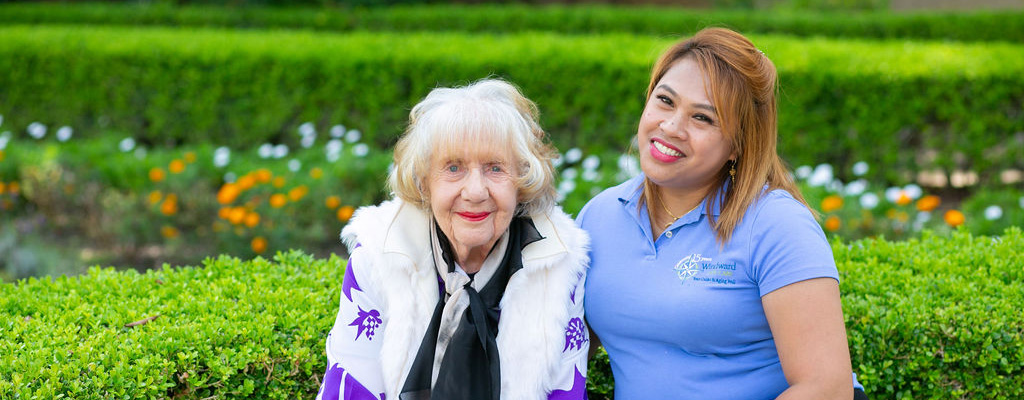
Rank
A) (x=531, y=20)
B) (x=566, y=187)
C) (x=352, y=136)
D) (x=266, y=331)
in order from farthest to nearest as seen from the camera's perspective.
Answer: (x=531, y=20)
(x=352, y=136)
(x=566, y=187)
(x=266, y=331)

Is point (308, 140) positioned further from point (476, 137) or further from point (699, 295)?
point (699, 295)

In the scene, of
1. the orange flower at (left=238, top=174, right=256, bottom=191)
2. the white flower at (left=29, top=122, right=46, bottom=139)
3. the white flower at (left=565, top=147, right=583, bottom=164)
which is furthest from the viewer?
the white flower at (left=29, top=122, right=46, bottom=139)

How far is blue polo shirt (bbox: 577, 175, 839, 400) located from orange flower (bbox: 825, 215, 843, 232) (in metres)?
2.94

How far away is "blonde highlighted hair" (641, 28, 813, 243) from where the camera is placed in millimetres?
2215

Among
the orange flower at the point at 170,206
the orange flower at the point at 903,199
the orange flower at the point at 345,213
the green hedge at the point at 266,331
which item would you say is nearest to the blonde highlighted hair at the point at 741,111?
the green hedge at the point at 266,331

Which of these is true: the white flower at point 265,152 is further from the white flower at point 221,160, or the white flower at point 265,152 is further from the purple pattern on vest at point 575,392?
the purple pattern on vest at point 575,392

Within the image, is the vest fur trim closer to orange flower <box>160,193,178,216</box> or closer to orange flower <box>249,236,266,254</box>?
orange flower <box>249,236,266,254</box>

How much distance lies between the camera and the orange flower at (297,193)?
5.78m

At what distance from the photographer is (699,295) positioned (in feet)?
7.24

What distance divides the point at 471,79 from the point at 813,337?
5629 mm

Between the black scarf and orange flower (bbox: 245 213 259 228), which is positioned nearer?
the black scarf

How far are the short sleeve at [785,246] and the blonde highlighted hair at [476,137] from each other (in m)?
0.57

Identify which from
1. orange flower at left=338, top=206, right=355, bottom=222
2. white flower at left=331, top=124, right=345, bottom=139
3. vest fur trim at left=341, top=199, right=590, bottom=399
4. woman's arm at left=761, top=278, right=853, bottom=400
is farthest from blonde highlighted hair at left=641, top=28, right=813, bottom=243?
white flower at left=331, top=124, right=345, bottom=139

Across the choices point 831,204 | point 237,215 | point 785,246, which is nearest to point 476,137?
point 785,246
